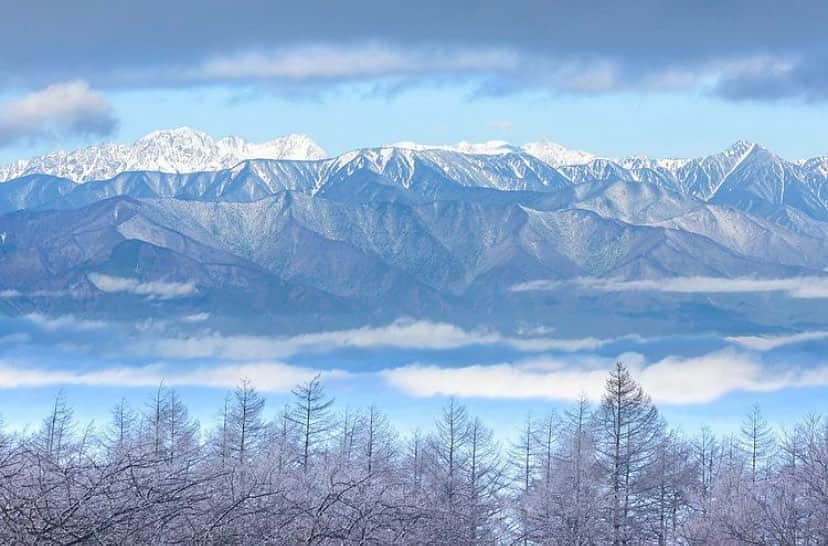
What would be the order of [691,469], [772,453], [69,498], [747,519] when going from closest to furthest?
1. [69,498]
2. [747,519]
3. [691,469]
4. [772,453]

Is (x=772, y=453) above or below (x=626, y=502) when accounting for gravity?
above

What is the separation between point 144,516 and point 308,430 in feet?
216

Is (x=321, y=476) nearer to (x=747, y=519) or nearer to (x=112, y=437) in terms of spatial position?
(x=747, y=519)

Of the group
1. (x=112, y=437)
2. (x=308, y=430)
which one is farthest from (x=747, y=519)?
(x=112, y=437)

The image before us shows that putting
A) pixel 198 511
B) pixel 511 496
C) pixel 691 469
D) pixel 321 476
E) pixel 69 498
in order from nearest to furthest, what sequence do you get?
1. pixel 69 498
2. pixel 198 511
3. pixel 321 476
4. pixel 511 496
5. pixel 691 469

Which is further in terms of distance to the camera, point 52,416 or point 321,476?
point 52,416

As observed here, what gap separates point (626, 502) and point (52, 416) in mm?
41486

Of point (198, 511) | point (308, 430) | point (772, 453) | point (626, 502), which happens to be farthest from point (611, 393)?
point (198, 511)

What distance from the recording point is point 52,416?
324ft

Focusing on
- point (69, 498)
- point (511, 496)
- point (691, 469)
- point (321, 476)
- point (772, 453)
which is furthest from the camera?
point (772, 453)

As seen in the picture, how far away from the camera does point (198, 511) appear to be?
2619 centimetres

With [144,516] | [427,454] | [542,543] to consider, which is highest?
[427,454]

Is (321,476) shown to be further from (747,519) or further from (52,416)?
(52,416)

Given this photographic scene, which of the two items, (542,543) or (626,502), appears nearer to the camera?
(542,543)
